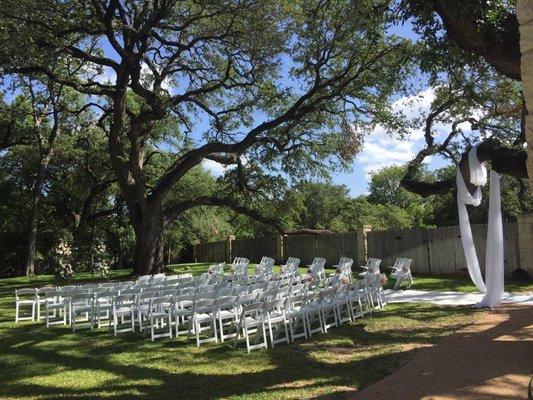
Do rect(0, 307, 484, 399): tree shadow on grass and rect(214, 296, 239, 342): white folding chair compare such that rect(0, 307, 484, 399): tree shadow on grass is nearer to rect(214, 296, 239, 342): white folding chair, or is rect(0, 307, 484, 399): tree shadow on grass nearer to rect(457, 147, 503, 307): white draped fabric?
rect(214, 296, 239, 342): white folding chair

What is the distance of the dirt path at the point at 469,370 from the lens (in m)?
5.64

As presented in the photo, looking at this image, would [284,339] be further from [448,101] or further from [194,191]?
[194,191]

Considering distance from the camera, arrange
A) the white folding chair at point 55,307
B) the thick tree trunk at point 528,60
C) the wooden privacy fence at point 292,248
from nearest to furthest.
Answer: the thick tree trunk at point 528,60
the white folding chair at point 55,307
the wooden privacy fence at point 292,248

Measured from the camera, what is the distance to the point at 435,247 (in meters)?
20.0

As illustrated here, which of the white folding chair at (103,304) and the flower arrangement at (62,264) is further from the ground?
the flower arrangement at (62,264)

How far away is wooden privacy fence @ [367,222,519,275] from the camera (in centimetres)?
1730

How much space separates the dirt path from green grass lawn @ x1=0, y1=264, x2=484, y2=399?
0.30 meters

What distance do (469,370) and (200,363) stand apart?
3.59 m

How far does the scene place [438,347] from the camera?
7738 mm

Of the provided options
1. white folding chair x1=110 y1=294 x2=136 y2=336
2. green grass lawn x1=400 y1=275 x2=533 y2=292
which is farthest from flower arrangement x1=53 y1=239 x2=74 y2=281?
green grass lawn x1=400 y1=275 x2=533 y2=292

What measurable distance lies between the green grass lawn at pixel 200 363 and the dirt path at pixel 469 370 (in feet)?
0.98

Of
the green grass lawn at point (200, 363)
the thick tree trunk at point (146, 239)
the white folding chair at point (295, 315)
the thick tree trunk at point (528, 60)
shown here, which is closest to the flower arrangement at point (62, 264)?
the green grass lawn at point (200, 363)

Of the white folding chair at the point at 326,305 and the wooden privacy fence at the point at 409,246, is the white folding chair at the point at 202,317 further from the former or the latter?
the wooden privacy fence at the point at 409,246

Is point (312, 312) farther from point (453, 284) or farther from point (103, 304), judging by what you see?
point (453, 284)
